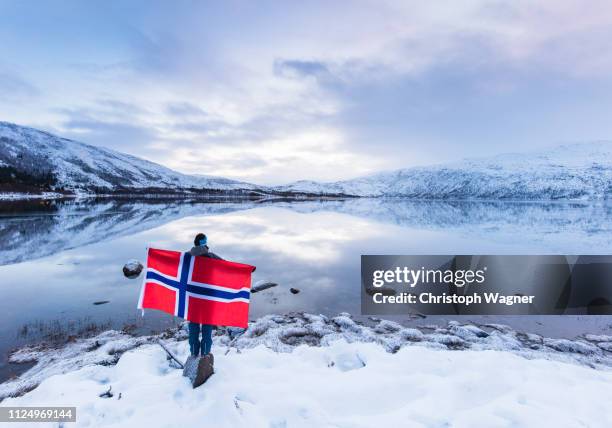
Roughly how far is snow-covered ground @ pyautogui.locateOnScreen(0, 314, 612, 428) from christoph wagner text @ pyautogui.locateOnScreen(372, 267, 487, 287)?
31.6 ft

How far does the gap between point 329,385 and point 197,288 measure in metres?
4.18

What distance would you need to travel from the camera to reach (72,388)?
823cm

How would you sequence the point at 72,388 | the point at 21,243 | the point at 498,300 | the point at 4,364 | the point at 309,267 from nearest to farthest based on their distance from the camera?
1. the point at 72,388
2. the point at 4,364
3. the point at 498,300
4. the point at 309,267
5. the point at 21,243

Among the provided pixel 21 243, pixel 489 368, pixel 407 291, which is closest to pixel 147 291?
pixel 489 368

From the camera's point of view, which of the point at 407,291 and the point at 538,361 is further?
the point at 407,291

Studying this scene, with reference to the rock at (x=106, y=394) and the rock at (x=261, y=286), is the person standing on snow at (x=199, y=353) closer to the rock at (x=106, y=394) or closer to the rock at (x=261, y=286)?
the rock at (x=106, y=394)

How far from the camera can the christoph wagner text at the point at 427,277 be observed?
22292mm

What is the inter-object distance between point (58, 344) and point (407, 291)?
17423 mm

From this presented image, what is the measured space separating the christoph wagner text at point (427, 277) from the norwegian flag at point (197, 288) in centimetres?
1444

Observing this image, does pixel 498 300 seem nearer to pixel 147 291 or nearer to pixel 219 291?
pixel 219 291

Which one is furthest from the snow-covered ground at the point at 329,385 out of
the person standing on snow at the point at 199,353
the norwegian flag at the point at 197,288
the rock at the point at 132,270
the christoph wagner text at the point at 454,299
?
the rock at the point at 132,270

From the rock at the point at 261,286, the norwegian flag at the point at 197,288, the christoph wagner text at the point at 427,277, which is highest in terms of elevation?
the norwegian flag at the point at 197,288

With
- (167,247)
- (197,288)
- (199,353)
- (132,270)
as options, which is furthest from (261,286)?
(167,247)

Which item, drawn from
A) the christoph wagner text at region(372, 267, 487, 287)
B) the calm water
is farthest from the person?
the christoph wagner text at region(372, 267, 487, 287)
